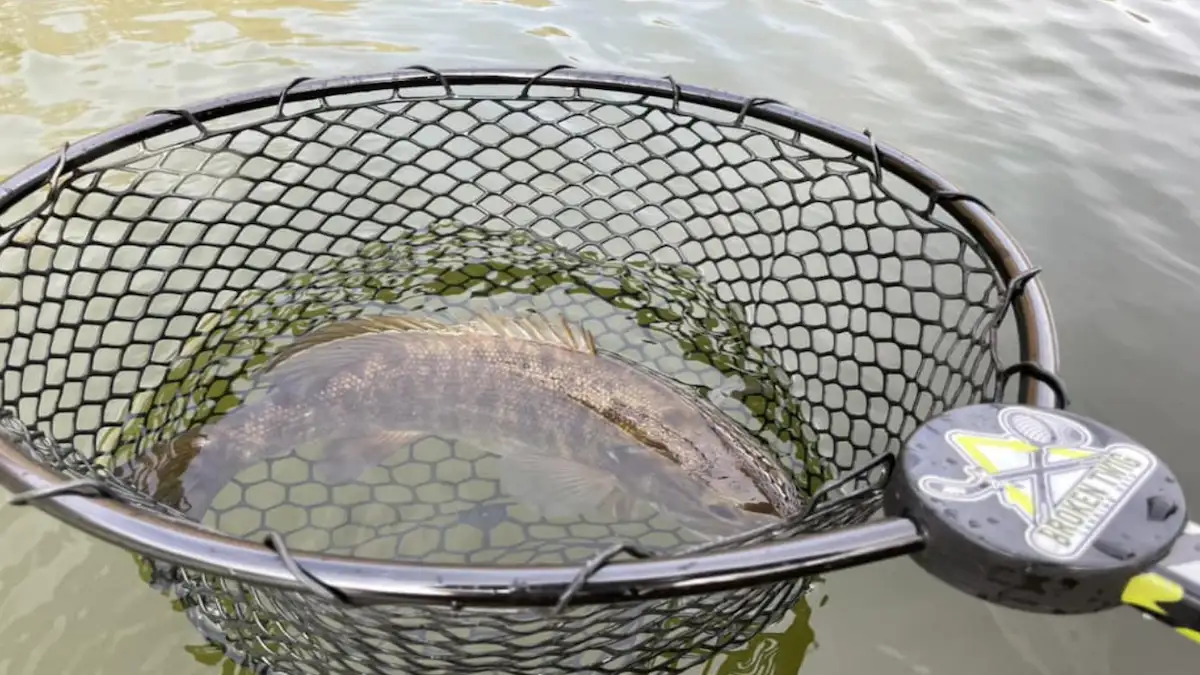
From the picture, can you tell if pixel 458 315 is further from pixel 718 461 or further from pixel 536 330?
pixel 718 461

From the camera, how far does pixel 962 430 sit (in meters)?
1.35

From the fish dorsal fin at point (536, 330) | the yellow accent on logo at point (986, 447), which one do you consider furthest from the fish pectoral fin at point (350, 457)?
the yellow accent on logo at point (986, 447)

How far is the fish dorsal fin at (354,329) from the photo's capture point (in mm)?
2863

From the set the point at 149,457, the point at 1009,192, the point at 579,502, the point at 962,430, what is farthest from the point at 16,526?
the point at 1009,192

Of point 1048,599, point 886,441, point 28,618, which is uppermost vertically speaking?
point 1048,599

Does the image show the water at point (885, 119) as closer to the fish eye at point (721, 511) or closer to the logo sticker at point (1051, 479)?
the fish eye at point (721, 511)

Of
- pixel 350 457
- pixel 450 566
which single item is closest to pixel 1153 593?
pixel 450 566

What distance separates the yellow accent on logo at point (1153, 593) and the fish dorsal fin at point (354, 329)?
7.15 ft

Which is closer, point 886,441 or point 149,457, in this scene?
point 149,457

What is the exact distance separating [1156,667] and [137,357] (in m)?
3.29

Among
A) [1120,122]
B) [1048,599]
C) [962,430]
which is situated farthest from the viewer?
[1120,122]

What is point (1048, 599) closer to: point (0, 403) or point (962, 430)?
point (962, 430)

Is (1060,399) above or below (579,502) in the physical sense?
above

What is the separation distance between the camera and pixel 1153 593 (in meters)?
1.17
